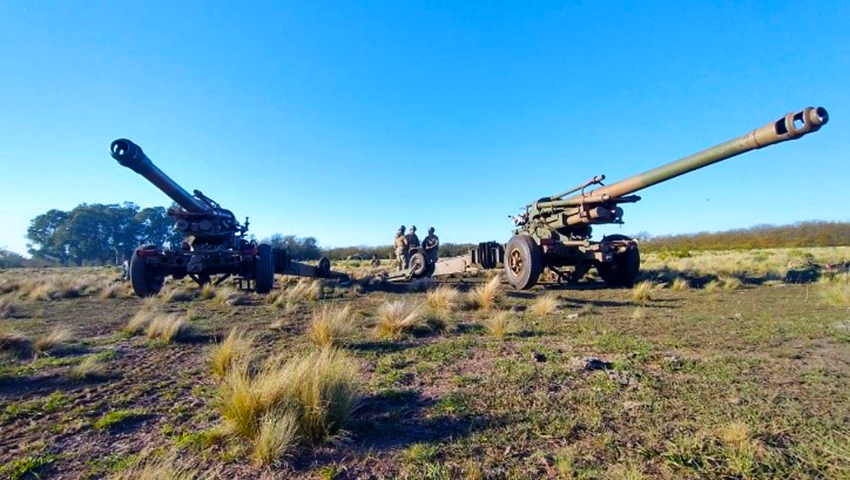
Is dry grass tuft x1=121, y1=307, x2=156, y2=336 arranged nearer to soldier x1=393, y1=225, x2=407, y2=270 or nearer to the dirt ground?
the dirt ground

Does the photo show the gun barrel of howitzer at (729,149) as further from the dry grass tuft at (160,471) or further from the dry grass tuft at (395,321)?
the dry grass tuft at (160,471)

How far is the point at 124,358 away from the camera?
441cm

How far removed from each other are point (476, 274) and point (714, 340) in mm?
12961

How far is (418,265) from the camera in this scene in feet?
46.6

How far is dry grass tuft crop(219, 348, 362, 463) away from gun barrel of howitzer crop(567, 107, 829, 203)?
6.09 meters

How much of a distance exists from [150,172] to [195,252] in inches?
81.1

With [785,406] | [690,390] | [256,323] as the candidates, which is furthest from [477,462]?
[256,323]

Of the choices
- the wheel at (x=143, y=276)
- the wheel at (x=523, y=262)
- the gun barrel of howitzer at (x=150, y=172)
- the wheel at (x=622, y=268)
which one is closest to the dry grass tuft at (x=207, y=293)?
the wheel at (x=143, y=276)

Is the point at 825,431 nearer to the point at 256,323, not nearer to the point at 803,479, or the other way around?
the point at 803,479

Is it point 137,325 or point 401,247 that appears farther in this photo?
point 401,247

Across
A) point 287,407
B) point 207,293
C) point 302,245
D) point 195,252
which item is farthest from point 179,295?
point 302,245

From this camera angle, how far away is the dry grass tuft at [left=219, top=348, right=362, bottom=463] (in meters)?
2.21

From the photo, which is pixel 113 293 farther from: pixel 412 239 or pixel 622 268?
pixel 622 268

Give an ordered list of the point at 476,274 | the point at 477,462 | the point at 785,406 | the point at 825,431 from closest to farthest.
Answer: the point at 477,462 < the point at 825,431 < the point at 785,406 < the point at 476,274
